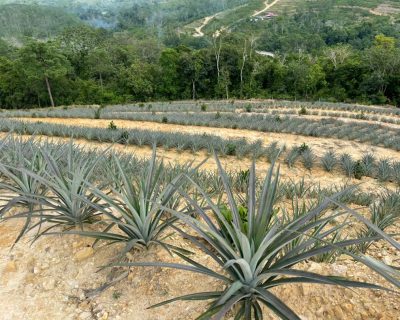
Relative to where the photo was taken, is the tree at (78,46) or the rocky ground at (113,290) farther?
the tree at (78,46)

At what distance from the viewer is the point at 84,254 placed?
2.51 metres

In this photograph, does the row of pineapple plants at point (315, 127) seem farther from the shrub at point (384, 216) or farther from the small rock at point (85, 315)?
the small rock at point (85, 315)

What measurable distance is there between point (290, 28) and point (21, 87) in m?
57.5

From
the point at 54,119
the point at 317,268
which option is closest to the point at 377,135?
the point at 317,268

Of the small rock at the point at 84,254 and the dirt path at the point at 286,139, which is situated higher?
the small rock at the point at 84,254

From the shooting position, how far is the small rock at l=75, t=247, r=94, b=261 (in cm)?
250

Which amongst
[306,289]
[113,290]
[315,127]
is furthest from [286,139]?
[113,290]

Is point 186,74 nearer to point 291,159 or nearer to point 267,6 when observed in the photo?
Result: point 291,159

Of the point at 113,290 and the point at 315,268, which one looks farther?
the point at 315,268

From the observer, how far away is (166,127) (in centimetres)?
1307

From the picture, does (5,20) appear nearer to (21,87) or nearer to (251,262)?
(21,87)

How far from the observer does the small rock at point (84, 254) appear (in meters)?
2.50

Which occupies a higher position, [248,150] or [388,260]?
[388,260]

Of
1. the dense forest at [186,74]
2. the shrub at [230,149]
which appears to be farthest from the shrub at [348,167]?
the dense forest at [186,74]
